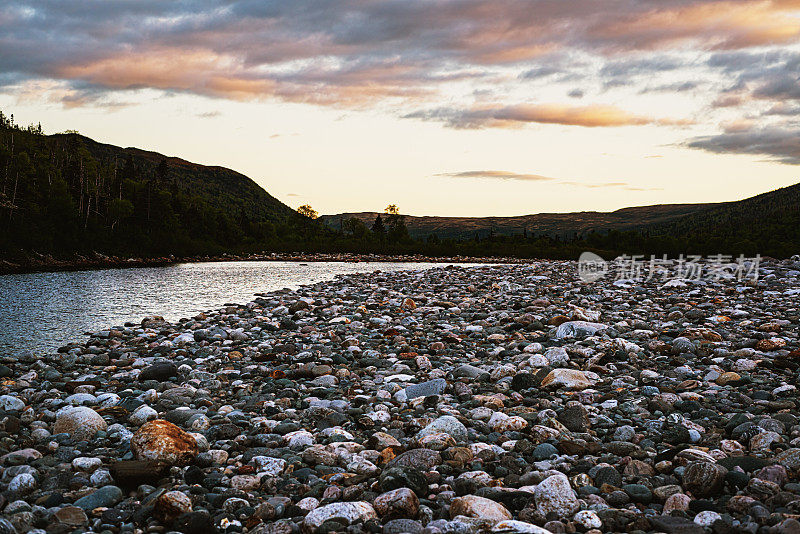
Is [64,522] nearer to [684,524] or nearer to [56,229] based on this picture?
[684,524]

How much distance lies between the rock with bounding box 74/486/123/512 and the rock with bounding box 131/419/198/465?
1.48 ft

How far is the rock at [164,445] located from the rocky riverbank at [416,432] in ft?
0.05

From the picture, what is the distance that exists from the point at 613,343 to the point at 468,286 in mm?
9883

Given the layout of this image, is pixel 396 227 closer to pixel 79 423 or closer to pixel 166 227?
pixel 166 227

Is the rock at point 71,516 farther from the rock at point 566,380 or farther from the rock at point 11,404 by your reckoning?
the rock at point 566,380

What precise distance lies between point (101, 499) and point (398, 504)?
7.21 ft

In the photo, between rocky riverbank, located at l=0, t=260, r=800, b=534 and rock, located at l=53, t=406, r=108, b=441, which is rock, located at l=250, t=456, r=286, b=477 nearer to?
rocky riverbank, located at l=0, t=260, r=800, b=534

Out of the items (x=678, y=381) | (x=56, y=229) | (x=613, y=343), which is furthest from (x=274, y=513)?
(x=56, y=229)

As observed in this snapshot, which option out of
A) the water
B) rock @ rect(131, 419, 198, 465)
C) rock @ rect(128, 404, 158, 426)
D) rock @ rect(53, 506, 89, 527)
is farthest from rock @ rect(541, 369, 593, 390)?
the water

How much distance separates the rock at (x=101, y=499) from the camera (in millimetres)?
3729

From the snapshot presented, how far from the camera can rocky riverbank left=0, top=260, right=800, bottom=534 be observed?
356 cm

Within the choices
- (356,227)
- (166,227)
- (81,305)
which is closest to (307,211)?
(356,227)

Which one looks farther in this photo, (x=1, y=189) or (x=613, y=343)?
(x=1, y=189)

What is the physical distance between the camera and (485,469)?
4.34 meters
